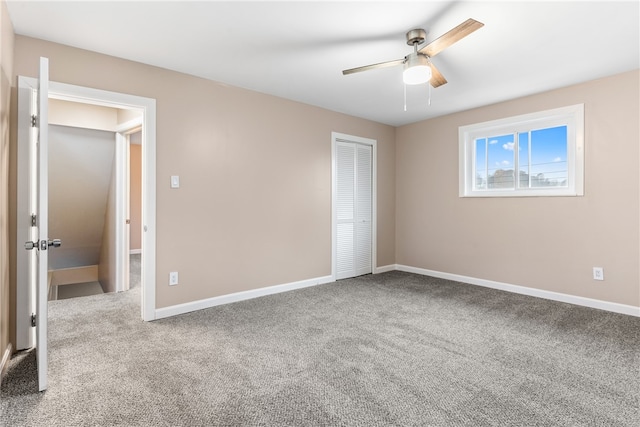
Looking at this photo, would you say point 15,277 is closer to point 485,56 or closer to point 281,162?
point 281,162

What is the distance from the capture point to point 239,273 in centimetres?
361

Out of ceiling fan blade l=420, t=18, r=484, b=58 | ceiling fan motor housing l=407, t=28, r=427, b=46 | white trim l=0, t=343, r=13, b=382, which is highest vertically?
ceiling fan motor housing l=407, t=28, r=427, b=46

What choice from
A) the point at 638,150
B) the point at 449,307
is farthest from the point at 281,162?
the point at 638,150

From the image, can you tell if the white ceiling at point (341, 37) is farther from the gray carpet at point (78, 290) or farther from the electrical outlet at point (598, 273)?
the gray carpet at point (78, 290)

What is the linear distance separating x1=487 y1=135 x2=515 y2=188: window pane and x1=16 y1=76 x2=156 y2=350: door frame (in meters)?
4.05

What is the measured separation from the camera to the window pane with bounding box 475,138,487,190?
4.37 m

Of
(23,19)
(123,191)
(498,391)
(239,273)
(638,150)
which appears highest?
(23,19)

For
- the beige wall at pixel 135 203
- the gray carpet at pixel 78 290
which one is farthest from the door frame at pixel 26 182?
the beige wall at pixel 135 203

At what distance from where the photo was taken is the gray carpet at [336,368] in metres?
1.66

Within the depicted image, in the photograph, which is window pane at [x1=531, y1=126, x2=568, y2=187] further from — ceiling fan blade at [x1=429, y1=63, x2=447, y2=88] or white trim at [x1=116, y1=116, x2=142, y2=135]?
white trim at [x1=116, y1=116, x2=142, y2=135]

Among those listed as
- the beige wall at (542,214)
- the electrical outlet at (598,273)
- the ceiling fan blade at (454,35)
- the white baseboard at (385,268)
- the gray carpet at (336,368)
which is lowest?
the gray carpet at (336,368)

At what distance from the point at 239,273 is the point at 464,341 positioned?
2332 millimetres

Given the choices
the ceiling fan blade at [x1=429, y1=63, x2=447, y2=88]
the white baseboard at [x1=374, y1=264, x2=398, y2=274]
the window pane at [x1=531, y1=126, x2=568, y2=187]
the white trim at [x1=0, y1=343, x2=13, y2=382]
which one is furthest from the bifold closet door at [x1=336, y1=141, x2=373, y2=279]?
the white trim at [x1=0, y1=343, x2=13, y2=382]

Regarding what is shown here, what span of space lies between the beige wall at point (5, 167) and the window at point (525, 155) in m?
4.65
